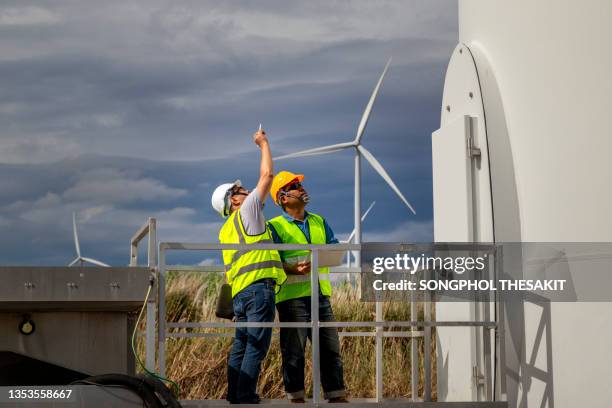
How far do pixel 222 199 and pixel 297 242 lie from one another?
788mm

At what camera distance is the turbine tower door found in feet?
26.9

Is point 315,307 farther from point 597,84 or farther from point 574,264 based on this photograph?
point 597,84

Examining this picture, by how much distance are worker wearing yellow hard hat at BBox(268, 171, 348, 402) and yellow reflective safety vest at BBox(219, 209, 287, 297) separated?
0.48m

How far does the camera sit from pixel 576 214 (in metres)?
6.63

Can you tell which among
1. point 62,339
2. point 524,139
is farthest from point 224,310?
point 524,139

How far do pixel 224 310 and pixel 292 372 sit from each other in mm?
850

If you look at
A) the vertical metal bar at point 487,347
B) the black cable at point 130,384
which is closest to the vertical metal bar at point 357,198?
the vertical metal bar at point 487,347

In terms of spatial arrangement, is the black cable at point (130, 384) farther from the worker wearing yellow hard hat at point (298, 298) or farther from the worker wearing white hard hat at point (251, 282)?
the worker wearing yellow hard hat at point (298, 298)

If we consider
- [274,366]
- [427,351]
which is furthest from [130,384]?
[274,366]

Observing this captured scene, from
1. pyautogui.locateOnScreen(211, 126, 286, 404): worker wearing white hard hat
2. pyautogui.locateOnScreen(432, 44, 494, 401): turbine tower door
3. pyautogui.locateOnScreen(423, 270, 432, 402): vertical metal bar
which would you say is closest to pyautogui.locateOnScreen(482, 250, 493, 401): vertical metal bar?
pyautogui.locateOnScreen(432, 44, 494, 401): turbine tower door

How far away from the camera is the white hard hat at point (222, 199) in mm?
8539

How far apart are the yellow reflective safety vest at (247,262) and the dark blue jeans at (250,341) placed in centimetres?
7
